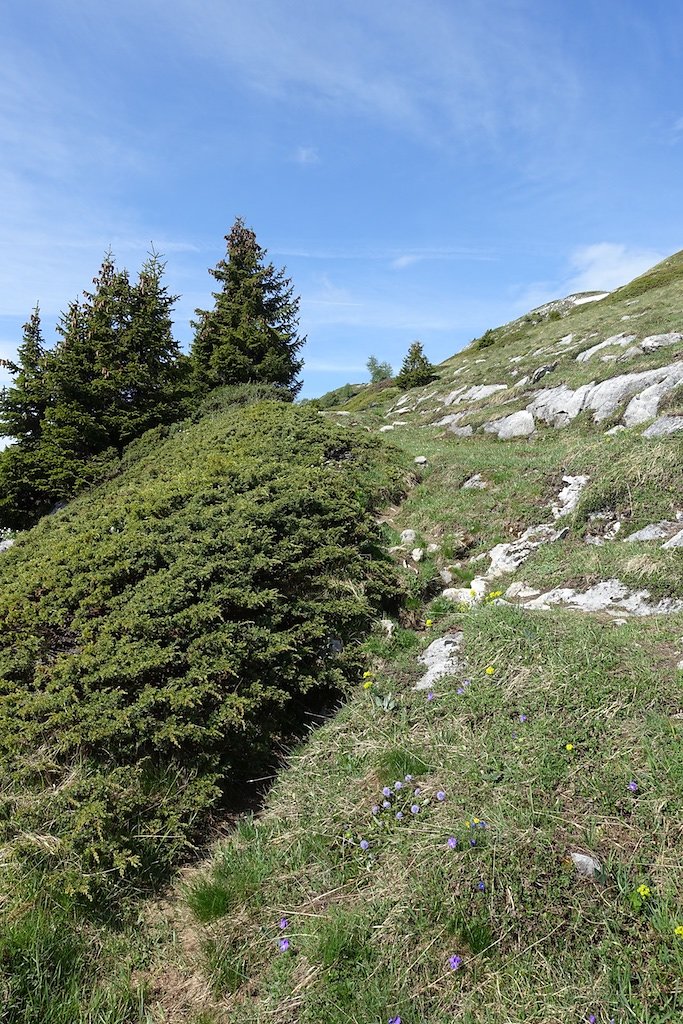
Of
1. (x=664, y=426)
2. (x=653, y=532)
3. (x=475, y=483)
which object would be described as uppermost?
(x=664, y=426)

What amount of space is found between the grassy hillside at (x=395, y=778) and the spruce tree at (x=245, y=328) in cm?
1341

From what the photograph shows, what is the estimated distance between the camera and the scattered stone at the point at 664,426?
970 centimetres

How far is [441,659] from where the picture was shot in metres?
5.54

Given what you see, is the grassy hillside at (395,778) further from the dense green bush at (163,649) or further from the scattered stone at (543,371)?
the scattered stone at (543,371)

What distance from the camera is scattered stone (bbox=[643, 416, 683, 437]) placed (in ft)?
31.8

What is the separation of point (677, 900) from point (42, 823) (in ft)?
13.5

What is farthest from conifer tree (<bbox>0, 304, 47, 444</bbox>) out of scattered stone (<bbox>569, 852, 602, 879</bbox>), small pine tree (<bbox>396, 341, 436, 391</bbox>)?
small pine tree (<bbox>396, 341, 436, 391</bbox>)

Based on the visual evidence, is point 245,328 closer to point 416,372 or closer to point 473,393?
point 473,393

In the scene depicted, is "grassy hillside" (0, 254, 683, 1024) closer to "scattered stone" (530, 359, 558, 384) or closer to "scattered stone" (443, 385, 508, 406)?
"scattered stone" (530, 359, 558, 384)

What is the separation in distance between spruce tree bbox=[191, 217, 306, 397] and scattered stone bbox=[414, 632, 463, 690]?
15.1 m

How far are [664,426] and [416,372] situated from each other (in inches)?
1243

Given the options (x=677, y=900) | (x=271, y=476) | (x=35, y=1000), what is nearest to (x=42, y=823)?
(x=35, y=1000)

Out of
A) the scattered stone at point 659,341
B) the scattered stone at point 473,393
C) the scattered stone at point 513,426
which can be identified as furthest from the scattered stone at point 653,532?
the scattered stone at point 473,393

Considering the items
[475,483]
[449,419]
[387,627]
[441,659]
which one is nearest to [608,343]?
[449,419]
